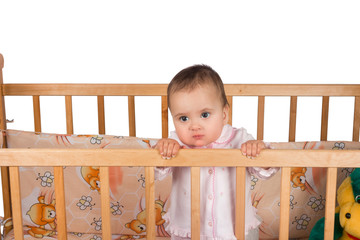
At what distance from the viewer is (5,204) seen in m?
2.10

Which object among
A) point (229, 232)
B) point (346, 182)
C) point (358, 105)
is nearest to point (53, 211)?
point (229, 232)

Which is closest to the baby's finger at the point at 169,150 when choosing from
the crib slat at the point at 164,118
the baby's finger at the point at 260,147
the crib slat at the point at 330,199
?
the baby's finger at the point at 260,147

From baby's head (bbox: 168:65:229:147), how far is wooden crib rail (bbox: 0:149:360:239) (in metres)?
0.13

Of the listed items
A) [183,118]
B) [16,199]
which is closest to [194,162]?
[183,118]

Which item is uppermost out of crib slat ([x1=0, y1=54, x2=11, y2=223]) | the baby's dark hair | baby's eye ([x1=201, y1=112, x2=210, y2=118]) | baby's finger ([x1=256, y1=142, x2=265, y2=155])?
the baby's dark hair

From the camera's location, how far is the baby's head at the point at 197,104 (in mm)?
1339

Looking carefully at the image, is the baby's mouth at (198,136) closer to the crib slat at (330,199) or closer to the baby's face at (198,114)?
the baby's face at (198,114)

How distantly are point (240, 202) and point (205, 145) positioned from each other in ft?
0.77

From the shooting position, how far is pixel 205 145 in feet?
4.82

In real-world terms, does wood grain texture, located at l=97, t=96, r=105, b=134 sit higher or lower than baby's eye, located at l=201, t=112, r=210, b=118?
lower

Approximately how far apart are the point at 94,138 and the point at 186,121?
0.77 metres

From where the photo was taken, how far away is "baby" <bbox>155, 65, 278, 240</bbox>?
1.34 m

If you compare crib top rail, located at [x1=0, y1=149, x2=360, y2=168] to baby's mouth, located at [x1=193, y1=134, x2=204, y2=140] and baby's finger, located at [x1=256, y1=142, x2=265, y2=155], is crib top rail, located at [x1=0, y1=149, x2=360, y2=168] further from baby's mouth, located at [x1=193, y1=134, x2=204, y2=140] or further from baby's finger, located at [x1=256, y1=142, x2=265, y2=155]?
baby's mouth, located at [x1=193, y1=134, x2=204, y2=140]

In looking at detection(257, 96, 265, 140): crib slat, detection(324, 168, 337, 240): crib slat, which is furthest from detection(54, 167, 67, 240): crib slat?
detection(257, 96, 265, 140): crib slat
